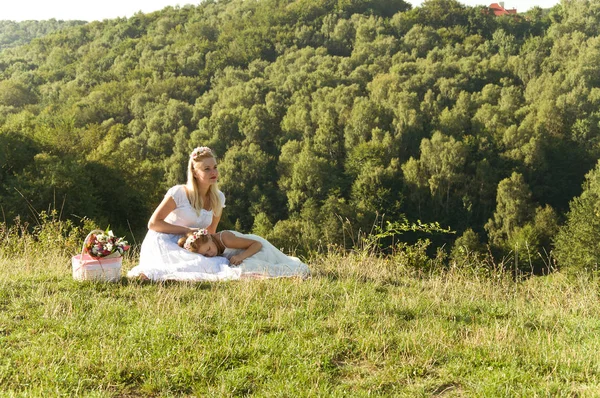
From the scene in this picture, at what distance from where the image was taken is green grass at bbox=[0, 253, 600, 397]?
10.4 feet

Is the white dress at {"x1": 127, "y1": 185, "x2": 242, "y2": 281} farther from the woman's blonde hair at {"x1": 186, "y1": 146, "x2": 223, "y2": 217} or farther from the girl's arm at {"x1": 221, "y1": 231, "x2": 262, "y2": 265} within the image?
the girl's arm at {"x1": 221, "y1": 231, "x2": 262, "y2": 265}

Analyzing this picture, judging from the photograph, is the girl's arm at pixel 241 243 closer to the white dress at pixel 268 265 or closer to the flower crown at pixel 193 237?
the white dress at pixel 268 265

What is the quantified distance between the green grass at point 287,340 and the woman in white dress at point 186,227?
0.30 m

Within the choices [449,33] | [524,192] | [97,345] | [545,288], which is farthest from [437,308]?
[449,33]

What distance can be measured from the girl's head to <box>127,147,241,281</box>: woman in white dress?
7 cm

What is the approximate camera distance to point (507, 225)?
4297 cm

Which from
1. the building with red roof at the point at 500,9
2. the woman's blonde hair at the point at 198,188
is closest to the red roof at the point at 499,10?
the building with red roof at the point at 500,9

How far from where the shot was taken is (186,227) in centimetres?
617

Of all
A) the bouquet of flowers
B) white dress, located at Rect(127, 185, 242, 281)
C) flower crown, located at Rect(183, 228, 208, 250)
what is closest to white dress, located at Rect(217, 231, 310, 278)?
white dress, located at Rect(127, 185, 242, 281)

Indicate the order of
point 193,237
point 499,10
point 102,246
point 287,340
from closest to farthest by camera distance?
point 287,340 < point 102,246 < point 193,237 < point 499,10

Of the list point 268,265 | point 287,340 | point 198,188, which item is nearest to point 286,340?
point 287,340

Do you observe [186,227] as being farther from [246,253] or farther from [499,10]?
[499,10]

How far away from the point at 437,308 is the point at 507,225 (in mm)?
41279

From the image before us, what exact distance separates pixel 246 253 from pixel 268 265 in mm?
316
